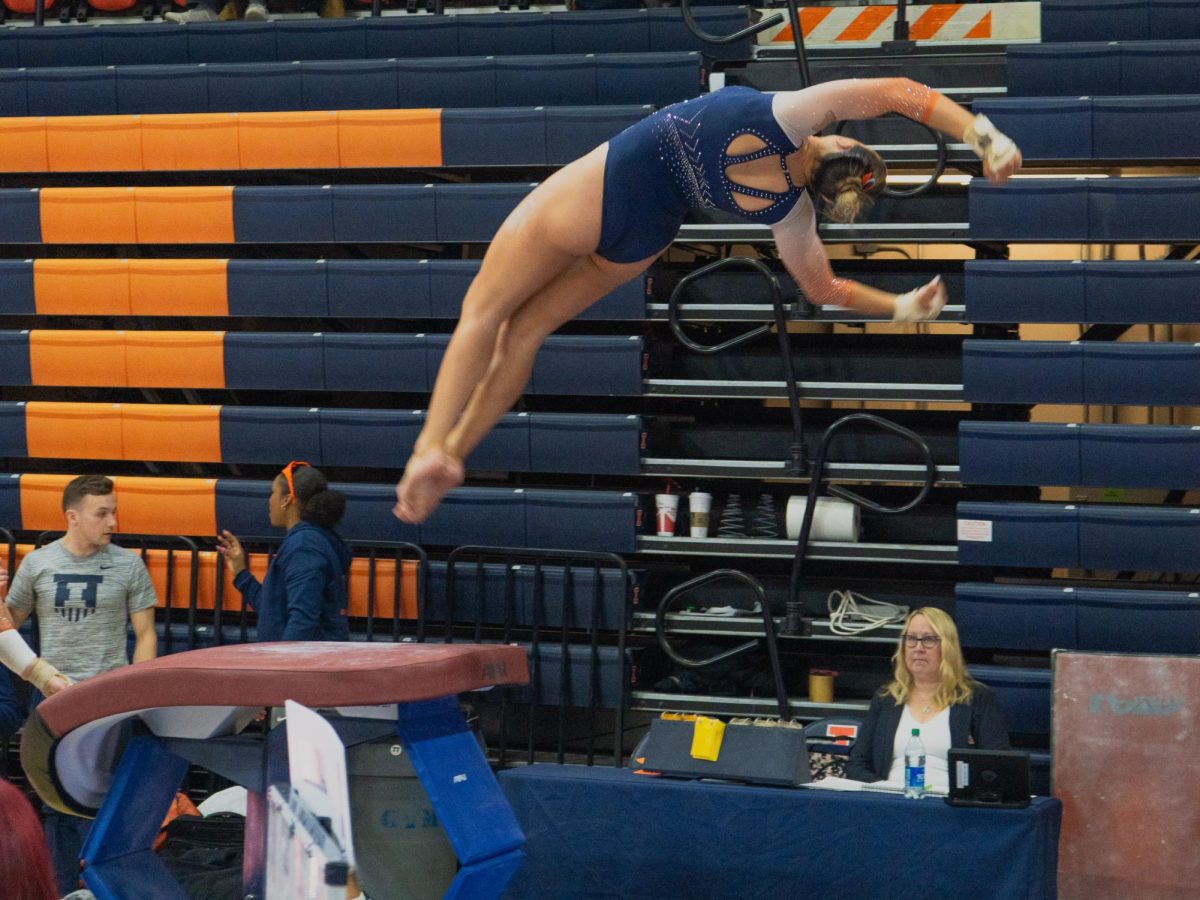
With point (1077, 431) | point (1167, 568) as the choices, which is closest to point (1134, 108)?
point (1077, 431)

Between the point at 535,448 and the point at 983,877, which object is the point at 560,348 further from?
the point at 983,877

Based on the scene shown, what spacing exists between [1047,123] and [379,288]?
10.3ft

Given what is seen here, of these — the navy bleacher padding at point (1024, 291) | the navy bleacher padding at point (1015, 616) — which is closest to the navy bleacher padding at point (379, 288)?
the navy bleacher padding at point (1024, 291)

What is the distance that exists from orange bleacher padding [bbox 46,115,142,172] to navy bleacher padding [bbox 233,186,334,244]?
671mm

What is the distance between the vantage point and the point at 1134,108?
6555 mm

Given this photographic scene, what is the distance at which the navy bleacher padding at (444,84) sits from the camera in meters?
7.54

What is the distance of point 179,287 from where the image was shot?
7.57 metres

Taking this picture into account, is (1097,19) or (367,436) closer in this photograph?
(1097,19)

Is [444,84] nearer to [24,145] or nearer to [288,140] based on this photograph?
[288,140]

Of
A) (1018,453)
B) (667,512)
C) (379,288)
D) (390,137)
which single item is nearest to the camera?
(1018,453)

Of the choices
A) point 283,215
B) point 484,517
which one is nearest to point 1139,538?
point 484,517

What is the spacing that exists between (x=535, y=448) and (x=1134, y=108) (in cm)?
301

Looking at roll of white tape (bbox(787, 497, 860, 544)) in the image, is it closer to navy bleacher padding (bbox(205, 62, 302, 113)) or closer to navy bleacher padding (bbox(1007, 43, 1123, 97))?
navy bleacher padding (bbox(1007, 43, 1123, 97))

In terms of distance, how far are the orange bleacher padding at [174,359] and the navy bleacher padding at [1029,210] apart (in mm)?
3627
